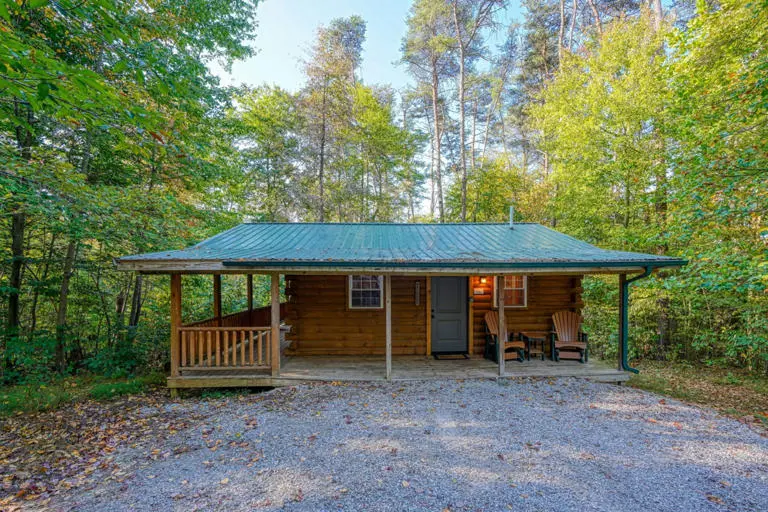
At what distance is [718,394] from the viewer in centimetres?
593

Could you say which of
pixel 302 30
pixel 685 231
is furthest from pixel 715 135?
pixel 302 30

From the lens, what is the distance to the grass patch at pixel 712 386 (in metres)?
5.13

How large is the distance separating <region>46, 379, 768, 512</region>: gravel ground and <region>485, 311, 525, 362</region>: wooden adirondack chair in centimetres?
145

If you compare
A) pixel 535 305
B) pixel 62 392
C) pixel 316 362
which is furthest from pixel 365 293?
pixel 62 392

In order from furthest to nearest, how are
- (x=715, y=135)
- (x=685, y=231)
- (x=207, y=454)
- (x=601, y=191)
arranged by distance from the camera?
(x=601, y=191)
(x=685, y=231)
(x=715, y=135)
(x=207, y=454)

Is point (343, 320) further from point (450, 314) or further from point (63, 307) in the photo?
point (63, 307)

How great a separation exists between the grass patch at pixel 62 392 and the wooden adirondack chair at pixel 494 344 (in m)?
6.32

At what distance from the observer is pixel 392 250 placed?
614 cm

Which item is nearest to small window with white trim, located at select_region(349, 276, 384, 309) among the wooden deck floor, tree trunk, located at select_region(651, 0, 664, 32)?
the wooden deck floor

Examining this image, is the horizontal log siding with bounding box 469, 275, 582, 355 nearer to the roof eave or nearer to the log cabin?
the log cabin

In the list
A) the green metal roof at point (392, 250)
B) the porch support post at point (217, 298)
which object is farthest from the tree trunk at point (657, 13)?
the porch support post at point (217, 298)

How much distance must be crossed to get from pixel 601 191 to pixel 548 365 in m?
6.08

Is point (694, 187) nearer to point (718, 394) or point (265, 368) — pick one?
point (718, 394)

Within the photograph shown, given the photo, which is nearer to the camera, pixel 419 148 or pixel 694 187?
pixel 694 187
